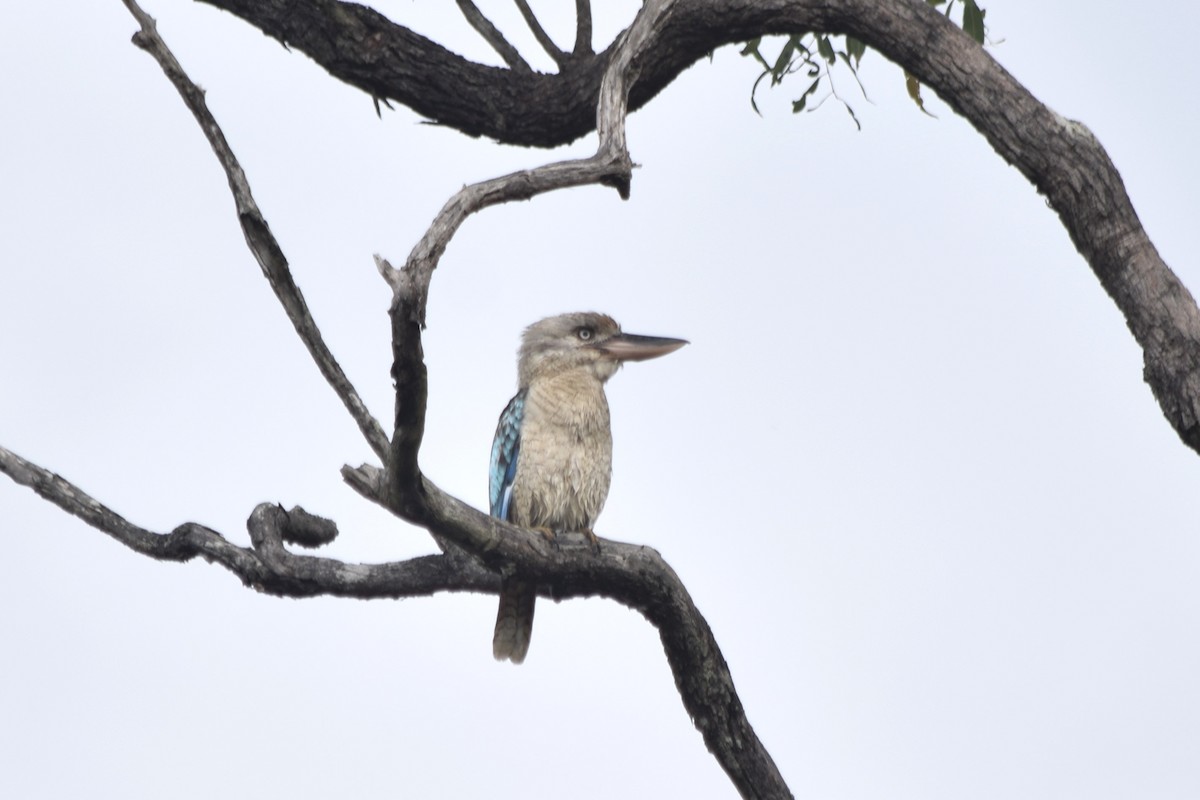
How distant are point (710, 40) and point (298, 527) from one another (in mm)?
1693

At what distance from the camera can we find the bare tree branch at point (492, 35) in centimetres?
441

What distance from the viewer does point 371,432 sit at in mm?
3195

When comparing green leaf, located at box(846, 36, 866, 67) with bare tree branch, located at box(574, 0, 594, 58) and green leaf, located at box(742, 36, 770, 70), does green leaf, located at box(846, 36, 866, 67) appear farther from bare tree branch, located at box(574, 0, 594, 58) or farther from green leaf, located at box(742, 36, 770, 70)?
bare tree branch, located at box(574, 0, 594, 58)

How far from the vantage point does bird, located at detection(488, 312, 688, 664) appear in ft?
15.2

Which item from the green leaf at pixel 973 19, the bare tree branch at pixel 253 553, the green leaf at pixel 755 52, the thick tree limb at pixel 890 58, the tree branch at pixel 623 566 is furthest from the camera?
the green leaf at pixel 755 52

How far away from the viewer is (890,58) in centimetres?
380

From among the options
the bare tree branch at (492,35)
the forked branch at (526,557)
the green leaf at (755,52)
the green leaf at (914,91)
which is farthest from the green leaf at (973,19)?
the bare tree branch at (492,35)

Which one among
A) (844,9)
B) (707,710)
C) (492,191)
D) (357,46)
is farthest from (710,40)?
(707,710)

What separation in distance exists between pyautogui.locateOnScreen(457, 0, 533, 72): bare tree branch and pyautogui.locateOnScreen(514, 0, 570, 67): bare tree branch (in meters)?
0.09

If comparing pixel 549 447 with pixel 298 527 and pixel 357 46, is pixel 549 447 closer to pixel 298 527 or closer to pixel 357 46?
pixel 298 527

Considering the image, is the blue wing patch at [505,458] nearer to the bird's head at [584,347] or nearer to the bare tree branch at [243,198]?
the bird's head at [584,347]

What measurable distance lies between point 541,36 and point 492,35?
15cm

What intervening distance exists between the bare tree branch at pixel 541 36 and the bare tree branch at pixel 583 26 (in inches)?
2.2

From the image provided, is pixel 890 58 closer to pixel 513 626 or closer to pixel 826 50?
pixel 826 50
